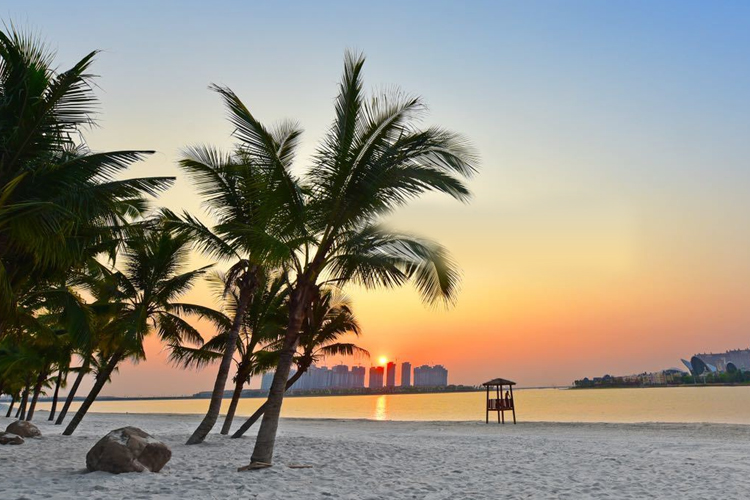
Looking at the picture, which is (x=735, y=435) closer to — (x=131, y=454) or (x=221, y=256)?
(x=221, y=256)

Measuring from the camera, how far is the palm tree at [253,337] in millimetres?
15352

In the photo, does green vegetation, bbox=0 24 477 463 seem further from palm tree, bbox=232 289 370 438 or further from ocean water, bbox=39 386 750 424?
ocean water, bbox=39 386 750 424

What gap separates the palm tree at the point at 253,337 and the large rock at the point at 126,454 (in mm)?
7296

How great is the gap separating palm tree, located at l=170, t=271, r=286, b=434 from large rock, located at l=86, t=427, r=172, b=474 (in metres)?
7.30

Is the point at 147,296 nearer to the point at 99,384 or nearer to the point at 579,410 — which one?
the point at 99,384

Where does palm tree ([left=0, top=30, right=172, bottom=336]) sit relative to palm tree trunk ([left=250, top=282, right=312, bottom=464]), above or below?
above

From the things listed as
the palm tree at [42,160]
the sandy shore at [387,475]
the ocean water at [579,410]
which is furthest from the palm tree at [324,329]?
the ocean water at [579,410]

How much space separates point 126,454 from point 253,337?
8181 millimetres

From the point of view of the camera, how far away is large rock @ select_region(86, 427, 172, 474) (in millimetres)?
7113

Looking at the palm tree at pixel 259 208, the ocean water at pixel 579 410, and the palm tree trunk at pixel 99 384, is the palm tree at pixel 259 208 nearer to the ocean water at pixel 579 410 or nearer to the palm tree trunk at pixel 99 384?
the palm tree trunk at pixel 99 384

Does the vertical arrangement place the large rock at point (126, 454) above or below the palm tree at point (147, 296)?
below

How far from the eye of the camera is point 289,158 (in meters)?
10.9

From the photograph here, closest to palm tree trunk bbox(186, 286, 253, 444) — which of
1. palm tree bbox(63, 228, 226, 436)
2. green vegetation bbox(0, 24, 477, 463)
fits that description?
green vegetation bbox(0, 24, 477, 463)

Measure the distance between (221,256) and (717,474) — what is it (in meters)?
10.2
